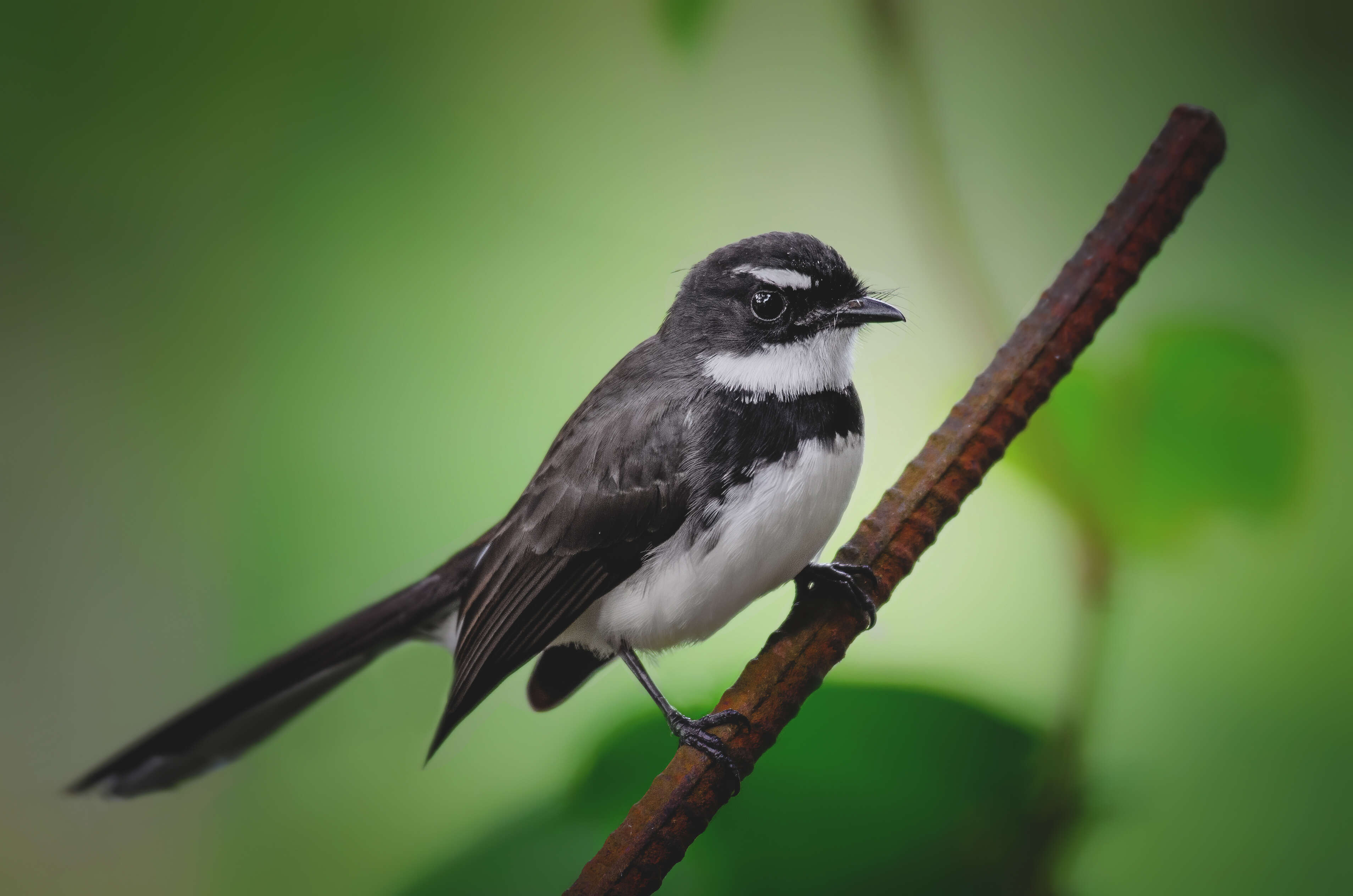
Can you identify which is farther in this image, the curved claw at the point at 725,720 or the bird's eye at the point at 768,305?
the bird's eye at the point at 768,305

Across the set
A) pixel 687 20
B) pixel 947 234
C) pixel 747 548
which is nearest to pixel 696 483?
pixel 747 548

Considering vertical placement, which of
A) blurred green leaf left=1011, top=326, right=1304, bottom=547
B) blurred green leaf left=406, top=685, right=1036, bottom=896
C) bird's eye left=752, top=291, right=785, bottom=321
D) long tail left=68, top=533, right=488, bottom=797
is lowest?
long tail left=68, top=533, right=488, bottom=797

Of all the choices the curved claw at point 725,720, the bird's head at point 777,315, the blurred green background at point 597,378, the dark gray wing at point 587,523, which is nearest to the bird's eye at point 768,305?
the bird's head at point 777,315

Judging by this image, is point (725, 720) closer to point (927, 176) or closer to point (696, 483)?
point (696, 483)

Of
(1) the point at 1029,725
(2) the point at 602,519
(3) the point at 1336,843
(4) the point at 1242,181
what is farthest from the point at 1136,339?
(2) the point at 602,519

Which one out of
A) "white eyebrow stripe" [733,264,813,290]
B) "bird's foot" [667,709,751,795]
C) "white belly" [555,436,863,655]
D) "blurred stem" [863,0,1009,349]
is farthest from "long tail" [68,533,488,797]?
"blurred stem" [863,0,1009,349]

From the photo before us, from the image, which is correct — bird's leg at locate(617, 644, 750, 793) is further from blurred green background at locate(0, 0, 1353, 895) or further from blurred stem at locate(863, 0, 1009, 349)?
blurred stem at locate(863, 0, 1009, 349)

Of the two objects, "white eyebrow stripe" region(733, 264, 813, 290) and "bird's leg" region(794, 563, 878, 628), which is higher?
"white eyebrow stripe" region(733, 264, 813, 290)

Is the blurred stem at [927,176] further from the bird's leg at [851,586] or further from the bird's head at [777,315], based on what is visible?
the bird's leg at [851,586]
